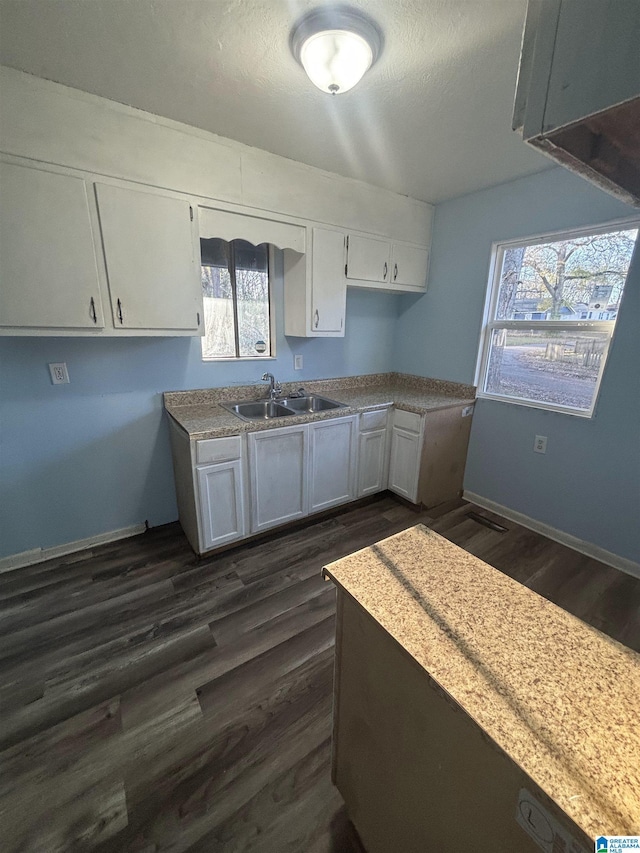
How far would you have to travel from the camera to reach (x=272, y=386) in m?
2.75

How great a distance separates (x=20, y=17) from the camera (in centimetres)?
121

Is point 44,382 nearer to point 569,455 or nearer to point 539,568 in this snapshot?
point 539,568

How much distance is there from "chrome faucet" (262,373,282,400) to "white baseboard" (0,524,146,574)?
4.40ft

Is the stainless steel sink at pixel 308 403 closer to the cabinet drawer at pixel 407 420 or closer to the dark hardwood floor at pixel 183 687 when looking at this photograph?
the cabinet drawer at pixel 407 420

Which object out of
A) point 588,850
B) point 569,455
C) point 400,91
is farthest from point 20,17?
point 569,455

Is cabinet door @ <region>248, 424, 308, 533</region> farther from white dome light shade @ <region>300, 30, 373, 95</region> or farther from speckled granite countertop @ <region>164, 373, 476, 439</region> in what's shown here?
white dome light shade @ <region>300, 30, 373, 95</region>

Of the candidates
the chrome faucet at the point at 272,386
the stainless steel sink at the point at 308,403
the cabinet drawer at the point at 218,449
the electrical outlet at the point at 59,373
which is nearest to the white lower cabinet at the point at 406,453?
the stainless steel sink at the point at 308,403

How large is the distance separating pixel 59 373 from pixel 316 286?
1732mm

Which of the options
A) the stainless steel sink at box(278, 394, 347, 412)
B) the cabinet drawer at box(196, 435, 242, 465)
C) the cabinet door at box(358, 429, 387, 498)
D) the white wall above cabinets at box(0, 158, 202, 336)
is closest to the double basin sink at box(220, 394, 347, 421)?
the stainless steel sink at box(278, 394, 347, 412)

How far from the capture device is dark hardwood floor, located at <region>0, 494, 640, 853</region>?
1.11 metres

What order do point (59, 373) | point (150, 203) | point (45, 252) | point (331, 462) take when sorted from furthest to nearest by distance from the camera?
point (331, 462), point (59, 373), point (150, 203), point (45, 252)

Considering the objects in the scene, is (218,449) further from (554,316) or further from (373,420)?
(554,316)

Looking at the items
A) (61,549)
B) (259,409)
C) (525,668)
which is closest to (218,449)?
(259,409)

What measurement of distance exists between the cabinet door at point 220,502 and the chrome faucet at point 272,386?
74 cm
